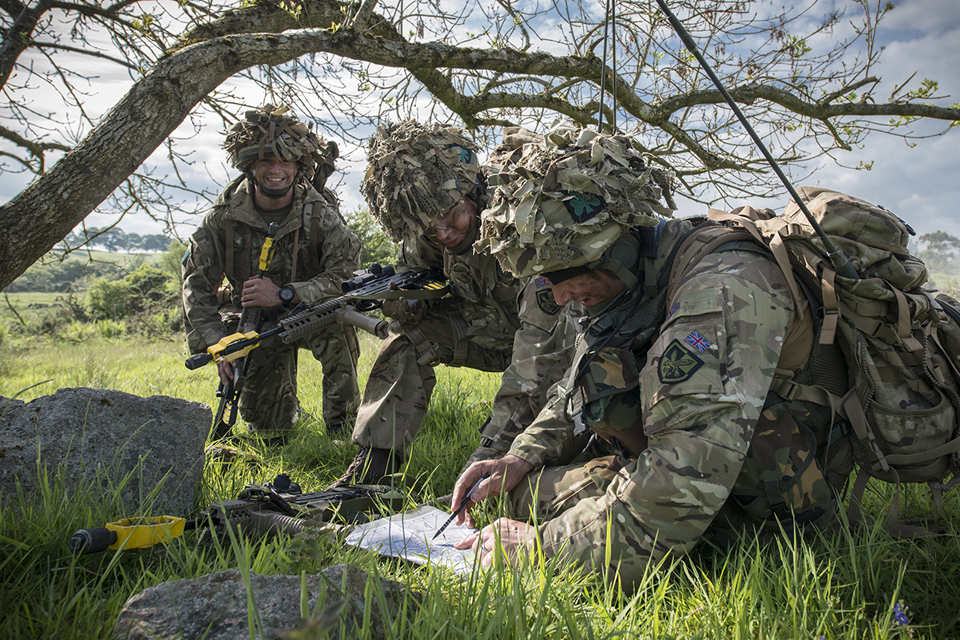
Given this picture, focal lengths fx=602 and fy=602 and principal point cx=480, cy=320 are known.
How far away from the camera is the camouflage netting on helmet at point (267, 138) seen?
15.6 ft

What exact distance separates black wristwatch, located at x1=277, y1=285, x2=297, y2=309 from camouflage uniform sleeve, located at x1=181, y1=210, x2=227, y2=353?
597mm

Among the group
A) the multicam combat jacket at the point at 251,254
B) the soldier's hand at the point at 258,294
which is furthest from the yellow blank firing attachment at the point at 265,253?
the soldier's hand at the point at 258,294

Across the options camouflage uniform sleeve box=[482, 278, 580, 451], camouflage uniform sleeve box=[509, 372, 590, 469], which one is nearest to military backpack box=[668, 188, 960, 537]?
camouflage uniform sleeve box=[509, 372, 590, 469]

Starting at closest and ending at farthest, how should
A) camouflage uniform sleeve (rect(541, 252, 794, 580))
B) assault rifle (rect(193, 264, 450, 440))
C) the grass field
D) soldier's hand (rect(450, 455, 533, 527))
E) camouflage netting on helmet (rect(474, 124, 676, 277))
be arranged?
1. the grass field
2. camouflage uniform sleeve (rect(541, 252, 794, 580))
3. camouflage netting on helmet (rect(474, 124, 676, 277))
4. soldier's hand (rect(450, 455, 533, 527))
5. assault rifle (rect(193, 264, 450, 440))

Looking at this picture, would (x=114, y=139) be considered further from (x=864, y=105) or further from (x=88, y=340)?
(x=88, y=340)

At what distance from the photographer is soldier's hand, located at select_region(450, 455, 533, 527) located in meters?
2.46

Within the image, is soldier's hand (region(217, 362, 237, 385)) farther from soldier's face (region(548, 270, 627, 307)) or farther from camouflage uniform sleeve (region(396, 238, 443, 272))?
soldier's face (region(548, 270, 627, 307))

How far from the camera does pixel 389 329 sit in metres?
4.18

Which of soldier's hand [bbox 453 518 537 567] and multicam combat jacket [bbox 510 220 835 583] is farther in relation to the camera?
soldier's hand [bbox 453 518 537 567]

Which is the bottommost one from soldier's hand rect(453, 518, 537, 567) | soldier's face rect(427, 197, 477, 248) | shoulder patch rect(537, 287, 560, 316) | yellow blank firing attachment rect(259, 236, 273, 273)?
soldier's hand rect(453, 518, 537, 567)

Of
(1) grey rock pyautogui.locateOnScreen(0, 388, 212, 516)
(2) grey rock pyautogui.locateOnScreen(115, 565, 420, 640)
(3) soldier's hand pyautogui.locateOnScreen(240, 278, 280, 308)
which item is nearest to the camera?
(2) grey rock pyautogui.locateOnScreen(115, 565, 420, 640)

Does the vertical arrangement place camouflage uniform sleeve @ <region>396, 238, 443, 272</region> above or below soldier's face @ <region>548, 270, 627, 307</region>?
above

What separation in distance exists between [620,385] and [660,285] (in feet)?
1.41

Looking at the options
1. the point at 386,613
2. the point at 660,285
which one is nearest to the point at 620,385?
the point at 660,285
